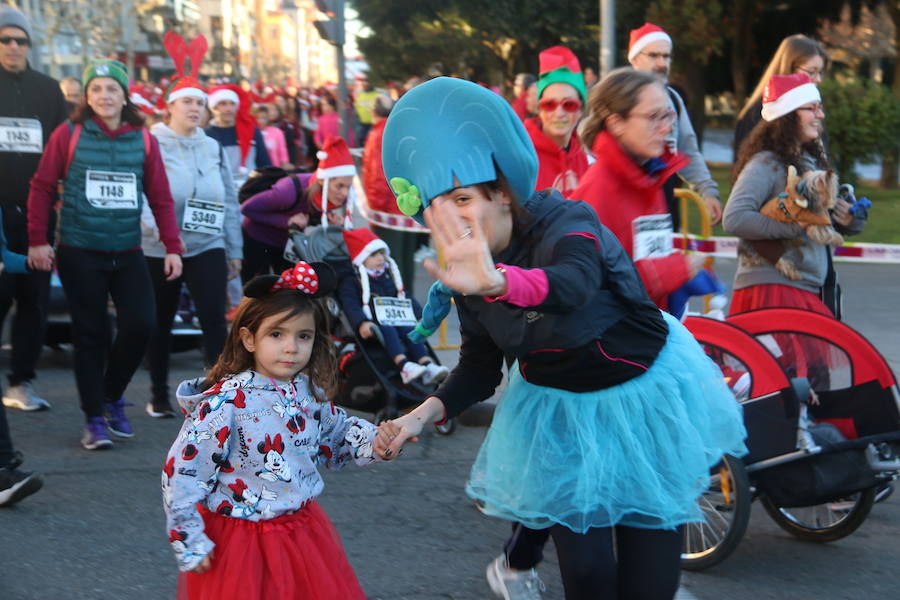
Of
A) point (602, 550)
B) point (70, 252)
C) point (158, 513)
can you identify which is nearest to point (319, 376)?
point (602, 550)

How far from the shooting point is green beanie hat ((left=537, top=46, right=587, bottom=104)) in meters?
5.42

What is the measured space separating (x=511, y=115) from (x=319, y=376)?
1030mm

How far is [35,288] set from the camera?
20.8ft

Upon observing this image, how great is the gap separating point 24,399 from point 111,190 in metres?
1.74

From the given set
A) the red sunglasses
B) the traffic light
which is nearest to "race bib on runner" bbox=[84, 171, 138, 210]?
the red sunglasses

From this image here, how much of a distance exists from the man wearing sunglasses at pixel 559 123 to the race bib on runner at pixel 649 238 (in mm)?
1451

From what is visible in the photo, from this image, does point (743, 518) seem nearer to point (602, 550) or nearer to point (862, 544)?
point (862, 544)

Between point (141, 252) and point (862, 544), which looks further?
point (141, 252)

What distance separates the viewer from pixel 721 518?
13.5 feet

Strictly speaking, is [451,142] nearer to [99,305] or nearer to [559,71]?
[559,71]

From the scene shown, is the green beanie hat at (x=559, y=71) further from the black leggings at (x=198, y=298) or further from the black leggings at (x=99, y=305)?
the black leggings at (x=99, y=305)

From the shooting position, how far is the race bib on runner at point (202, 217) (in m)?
6.24

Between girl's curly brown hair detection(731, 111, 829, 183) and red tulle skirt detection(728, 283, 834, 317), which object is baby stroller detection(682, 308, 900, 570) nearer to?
red tulle skirt detection(728, 283, 834, 317)

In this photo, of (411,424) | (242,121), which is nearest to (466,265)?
(411,424)
